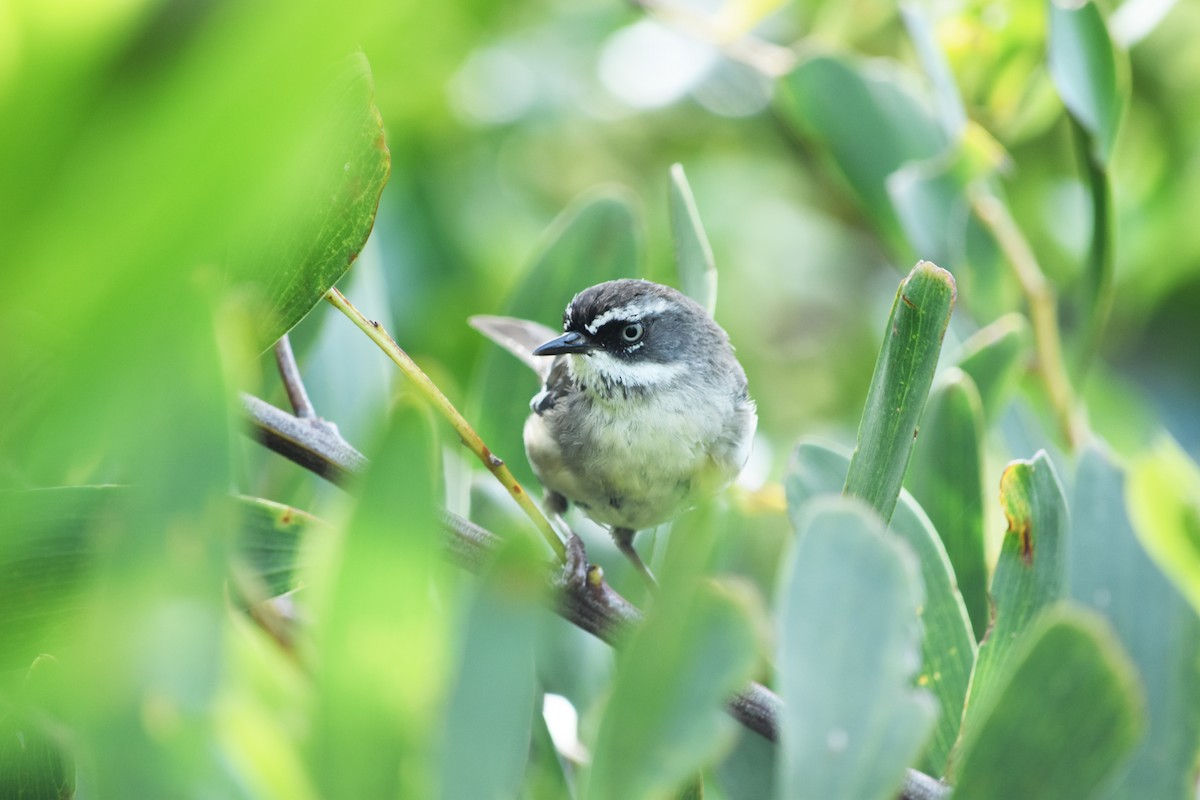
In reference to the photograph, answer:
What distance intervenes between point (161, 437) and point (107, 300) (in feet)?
0.52

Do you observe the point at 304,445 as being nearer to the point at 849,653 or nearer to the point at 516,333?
the point at 849,653

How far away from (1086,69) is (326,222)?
1.25 metres

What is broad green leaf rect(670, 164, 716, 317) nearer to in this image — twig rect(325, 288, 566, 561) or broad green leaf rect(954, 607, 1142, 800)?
twig rect(325, 288, 566, 561)

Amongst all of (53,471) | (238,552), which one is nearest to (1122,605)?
(238,552)

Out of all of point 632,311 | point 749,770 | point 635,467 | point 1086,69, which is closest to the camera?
point 749,770

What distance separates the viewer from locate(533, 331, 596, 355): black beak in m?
2.24

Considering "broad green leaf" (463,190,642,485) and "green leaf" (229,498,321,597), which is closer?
"green leaf" (229,498,321,597)

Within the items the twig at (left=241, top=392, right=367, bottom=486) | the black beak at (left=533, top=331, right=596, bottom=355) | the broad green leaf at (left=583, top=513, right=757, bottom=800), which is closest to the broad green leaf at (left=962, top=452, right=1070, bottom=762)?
the broad green leaf at (left=583, top=513, right=757, bottom=800)

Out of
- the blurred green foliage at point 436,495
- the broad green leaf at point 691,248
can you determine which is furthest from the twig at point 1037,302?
the broad green leaf at point 691,248

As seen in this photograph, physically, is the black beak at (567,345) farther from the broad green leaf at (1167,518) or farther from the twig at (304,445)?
the broad green leaf at (1167,518)

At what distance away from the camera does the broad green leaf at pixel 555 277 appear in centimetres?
177

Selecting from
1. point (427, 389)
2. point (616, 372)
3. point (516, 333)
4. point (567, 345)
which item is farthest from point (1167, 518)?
point (616, 372)

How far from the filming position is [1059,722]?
807mm

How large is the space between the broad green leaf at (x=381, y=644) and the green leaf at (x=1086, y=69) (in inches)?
56.2
